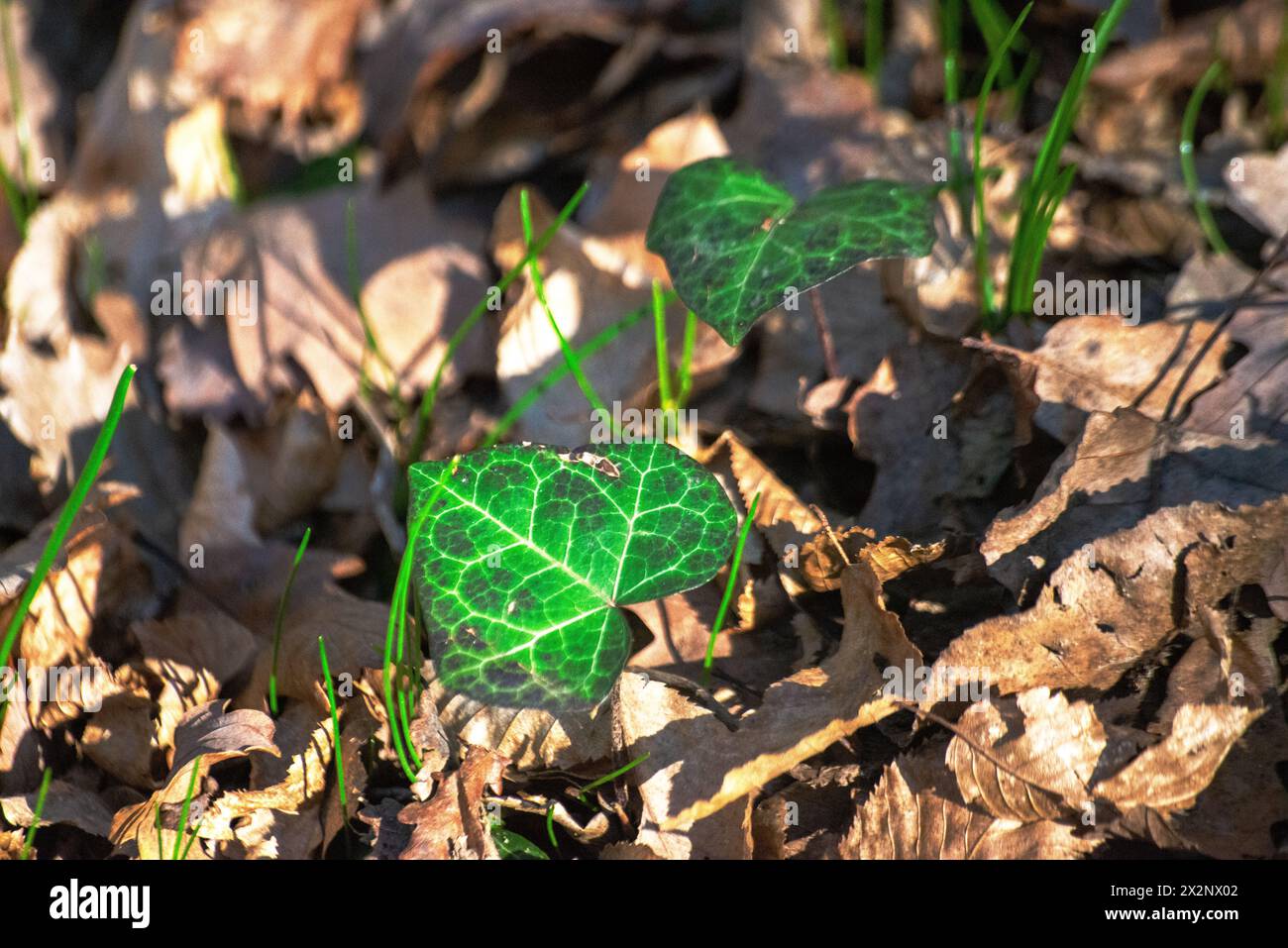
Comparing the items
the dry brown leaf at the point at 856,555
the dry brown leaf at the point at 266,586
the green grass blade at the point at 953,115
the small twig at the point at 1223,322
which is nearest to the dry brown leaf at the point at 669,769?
the dry brown leaf at the point at 856,555

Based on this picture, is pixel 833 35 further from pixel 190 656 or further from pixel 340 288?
pixel 190 656

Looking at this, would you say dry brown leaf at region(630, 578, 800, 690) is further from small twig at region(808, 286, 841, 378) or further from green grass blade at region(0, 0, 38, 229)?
green grass blade at region(0, 0, 38, 229)

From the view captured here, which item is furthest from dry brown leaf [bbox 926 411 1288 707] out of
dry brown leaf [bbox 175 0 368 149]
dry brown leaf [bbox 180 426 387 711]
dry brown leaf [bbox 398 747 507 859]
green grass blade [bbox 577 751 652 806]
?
dry brown leaf [bbox 175 0 368 149]

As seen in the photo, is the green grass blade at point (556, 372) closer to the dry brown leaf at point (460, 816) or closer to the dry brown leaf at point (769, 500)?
the dry brown leaf at point (769, 500)

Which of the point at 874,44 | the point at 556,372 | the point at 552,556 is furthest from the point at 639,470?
the point at 874,44
